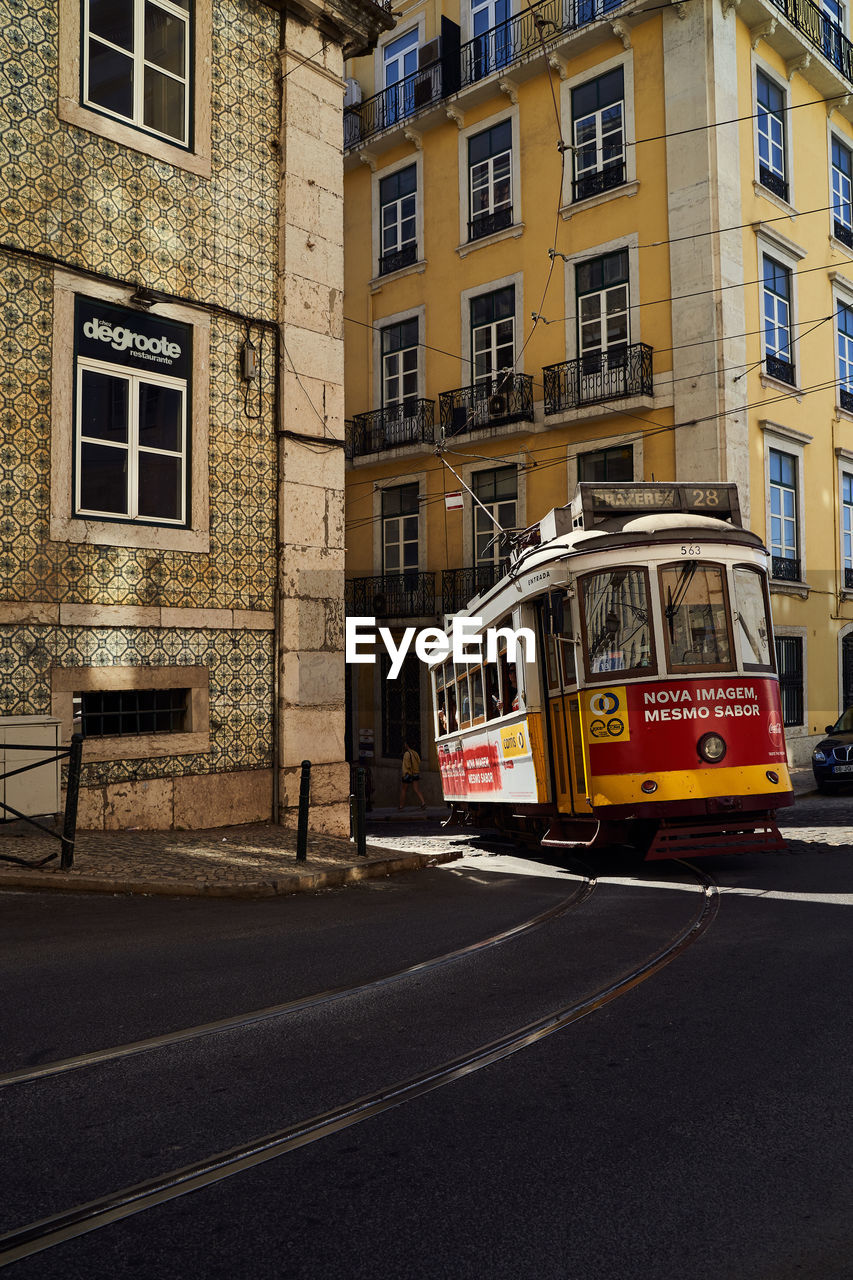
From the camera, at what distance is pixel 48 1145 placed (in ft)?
12.4

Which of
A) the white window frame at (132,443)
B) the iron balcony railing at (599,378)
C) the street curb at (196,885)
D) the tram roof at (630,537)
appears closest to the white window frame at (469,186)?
the iron balcony railing at (599,378)

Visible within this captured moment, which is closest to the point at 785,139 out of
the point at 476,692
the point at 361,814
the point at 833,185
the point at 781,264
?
the point at 833,185

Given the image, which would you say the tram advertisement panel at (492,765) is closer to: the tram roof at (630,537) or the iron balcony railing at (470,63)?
the tram roof at (630,537)

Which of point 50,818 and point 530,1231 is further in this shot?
point 50,818

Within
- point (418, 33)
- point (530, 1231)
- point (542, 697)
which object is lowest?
point (530, 1231)

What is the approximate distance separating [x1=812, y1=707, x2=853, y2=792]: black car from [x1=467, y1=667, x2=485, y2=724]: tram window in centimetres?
930

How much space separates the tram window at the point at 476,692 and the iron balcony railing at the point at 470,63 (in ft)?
53.4

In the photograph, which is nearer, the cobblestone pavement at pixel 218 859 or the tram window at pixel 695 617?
the cobblestone pavement at pixel 218 859

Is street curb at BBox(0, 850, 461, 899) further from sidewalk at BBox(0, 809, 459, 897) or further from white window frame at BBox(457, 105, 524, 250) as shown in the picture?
white window frame at BBox(457, 105, 524, 250)

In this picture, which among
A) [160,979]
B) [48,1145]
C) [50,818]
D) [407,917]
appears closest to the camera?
[48,1145]

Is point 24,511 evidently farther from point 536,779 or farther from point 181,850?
point 536,779

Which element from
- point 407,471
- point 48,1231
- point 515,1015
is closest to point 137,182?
point 515,1015

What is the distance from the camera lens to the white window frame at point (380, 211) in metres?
27.2

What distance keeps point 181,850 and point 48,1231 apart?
7.91 metres
